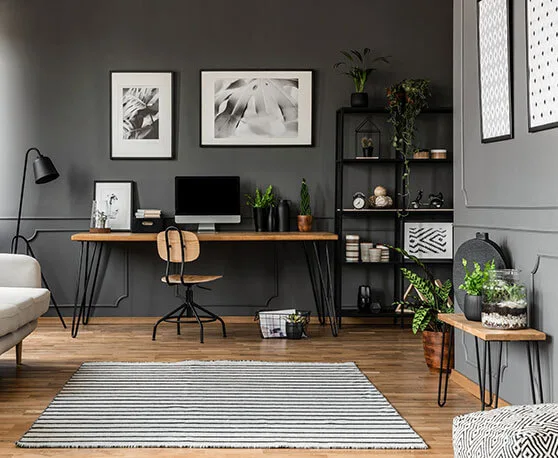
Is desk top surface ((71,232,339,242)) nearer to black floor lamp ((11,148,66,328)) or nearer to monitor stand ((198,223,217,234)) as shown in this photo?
monitor stand ((198,223,217,234))

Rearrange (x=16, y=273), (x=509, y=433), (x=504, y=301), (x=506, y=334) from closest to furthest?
(x=509, y=433) → (x=506, y=334) → (x=504, y=301) → (x=16, y=273)

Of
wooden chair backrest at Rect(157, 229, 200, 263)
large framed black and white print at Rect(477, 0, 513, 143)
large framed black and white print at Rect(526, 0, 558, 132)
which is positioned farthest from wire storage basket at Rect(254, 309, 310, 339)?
large framed black and white print at Rect(526, 0, 558, 132)

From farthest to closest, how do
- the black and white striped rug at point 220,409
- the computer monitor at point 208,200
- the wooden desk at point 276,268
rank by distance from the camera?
the computer monitor at point 208,200, the wooden desk at point 276,268, the black and white striped rug at point 220,409

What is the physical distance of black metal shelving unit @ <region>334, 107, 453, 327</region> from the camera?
6.35 metres

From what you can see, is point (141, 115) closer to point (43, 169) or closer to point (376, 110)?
point (43, 169)

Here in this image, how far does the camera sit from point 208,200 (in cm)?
638

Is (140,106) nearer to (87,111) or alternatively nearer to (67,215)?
(87,111)

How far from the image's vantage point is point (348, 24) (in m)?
6.61

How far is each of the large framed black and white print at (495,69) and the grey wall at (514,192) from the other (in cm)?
5

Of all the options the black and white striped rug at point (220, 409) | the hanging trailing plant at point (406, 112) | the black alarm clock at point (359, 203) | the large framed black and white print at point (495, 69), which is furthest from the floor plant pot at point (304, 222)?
the large framed black and white print at point (495, 69)

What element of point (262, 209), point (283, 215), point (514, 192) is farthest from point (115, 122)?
point (514, 192)

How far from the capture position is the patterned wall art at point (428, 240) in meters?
6.50

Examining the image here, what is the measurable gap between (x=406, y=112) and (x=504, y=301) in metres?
3.33

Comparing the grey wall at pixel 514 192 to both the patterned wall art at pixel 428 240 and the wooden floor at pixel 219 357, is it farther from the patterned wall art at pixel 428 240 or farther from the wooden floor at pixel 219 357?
the patterned wall art at pixel 428 240
